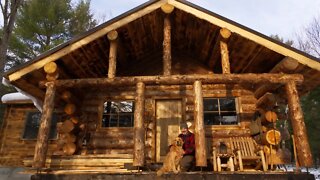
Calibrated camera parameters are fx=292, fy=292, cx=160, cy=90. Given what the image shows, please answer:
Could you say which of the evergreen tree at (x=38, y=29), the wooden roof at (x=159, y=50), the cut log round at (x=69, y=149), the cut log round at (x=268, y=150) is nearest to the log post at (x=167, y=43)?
the wooden roof at (x=159, y=50)

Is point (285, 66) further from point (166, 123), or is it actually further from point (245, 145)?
point (166, 123)

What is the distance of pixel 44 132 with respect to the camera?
816 cm

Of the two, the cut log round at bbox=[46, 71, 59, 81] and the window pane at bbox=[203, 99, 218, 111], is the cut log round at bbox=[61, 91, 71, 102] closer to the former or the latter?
the cut log round at bbox=[46, 71, 59, 81]

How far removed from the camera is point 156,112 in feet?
→ 35.3

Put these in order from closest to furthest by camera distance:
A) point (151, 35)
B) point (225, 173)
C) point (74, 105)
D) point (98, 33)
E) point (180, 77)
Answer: point (225, 173) < point (180, 77) < point (98, 33) < point (74, 105) < point (151, 35)

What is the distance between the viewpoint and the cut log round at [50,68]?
342 inches

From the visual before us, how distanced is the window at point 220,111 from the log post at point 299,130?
2.65 m

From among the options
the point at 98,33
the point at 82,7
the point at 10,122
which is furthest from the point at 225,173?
the point at 82,7

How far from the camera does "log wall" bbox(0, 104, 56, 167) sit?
47.1ft

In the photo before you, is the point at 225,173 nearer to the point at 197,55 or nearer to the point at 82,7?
the point at 197,55

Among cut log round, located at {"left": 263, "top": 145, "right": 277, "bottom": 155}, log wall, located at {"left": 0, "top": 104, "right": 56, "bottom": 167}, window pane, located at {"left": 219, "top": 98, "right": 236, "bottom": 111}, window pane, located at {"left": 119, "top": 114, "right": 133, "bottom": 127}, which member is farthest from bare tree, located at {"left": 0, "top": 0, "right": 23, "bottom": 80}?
cut log round, located at {"left": 263, "top": 145, "right": 277, "bottom": 155}

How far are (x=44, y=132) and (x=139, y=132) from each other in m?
2.72

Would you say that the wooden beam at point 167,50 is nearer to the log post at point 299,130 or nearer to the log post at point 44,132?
the log post at point 44,132

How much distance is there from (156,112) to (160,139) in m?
1.01
